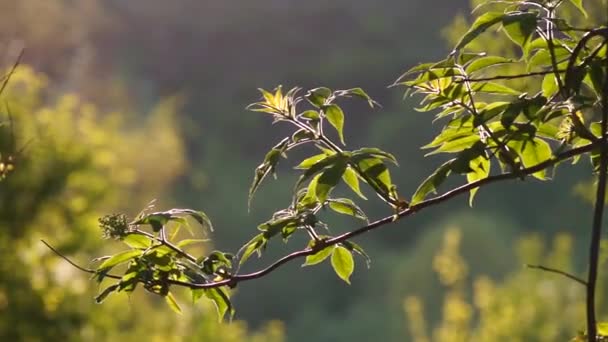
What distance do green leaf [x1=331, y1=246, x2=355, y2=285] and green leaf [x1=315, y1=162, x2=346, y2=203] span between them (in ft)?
0.27

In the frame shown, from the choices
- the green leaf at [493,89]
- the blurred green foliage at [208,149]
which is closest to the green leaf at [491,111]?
the green leaf at [493,89]

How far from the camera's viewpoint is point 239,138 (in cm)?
1920

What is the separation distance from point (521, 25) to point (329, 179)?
18 cm

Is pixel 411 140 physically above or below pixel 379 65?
below

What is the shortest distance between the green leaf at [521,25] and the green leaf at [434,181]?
4.2 inches

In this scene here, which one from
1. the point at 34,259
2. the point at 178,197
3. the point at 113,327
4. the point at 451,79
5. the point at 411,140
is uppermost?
the point at 178,197

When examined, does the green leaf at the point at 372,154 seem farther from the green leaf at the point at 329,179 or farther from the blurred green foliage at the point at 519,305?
the blurred green foliage at the point at 519,305

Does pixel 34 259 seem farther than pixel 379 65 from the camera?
No

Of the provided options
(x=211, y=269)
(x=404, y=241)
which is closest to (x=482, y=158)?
(x=211, y=269)

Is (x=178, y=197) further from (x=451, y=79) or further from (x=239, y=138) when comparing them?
(x=451, y=79)

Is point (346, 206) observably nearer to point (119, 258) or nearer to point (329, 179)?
point (329, 179)

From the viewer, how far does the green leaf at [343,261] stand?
811 millimetres

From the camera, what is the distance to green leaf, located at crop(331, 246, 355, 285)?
0.81 meters

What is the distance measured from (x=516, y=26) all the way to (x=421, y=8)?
19529 millimetres
